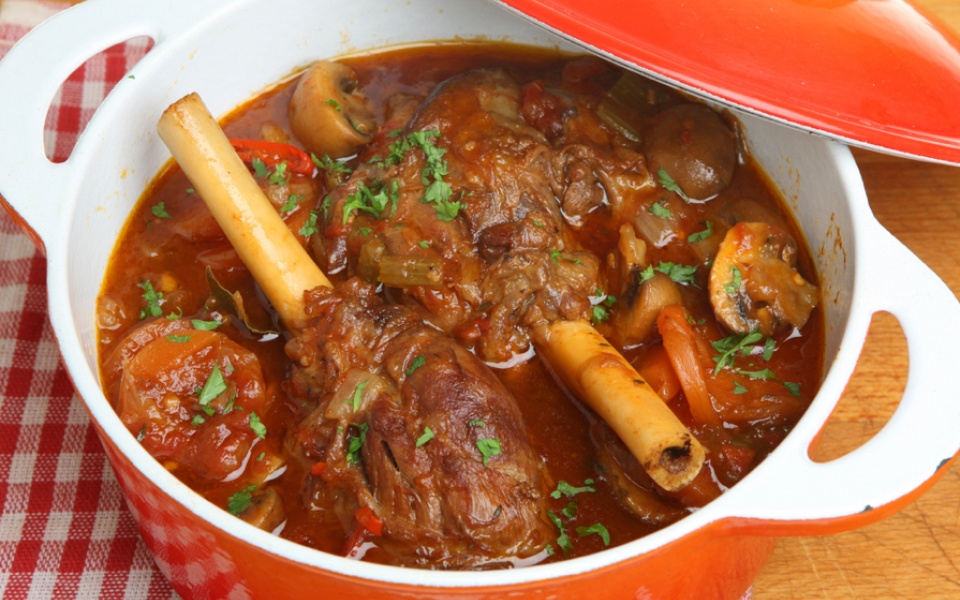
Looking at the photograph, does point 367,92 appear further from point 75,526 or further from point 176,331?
point 75,526

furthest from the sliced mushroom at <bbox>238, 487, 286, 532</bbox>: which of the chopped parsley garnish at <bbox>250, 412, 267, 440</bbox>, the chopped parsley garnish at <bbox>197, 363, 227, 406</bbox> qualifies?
the chopped parsley garnish at <bbox>197, 363, 227, 406</bbox>

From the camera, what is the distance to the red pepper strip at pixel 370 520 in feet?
7.20

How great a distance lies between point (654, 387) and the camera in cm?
247

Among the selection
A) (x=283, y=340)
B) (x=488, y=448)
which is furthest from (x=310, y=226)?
(x=488, y=448)

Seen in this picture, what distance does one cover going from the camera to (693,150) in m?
2.95

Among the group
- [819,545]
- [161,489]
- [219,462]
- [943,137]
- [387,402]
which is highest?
[943,137]

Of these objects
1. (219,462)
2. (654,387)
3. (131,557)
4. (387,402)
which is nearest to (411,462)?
(387,402)

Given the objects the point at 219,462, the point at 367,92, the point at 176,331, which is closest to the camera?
the point at 219,462

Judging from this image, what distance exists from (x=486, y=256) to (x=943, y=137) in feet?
3.88

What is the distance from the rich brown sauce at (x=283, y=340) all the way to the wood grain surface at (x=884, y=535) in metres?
0.41

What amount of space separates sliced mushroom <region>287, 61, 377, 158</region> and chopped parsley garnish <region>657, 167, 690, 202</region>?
0.90 m

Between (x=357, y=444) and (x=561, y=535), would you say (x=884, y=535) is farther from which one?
(x=357, y=444)

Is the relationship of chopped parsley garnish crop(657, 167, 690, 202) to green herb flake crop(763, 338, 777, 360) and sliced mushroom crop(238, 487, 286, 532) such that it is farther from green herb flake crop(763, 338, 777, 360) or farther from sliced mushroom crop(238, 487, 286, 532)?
sliced mushroom crop(238, 487, 286, 532)

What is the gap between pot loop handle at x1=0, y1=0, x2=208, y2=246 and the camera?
2.38m
